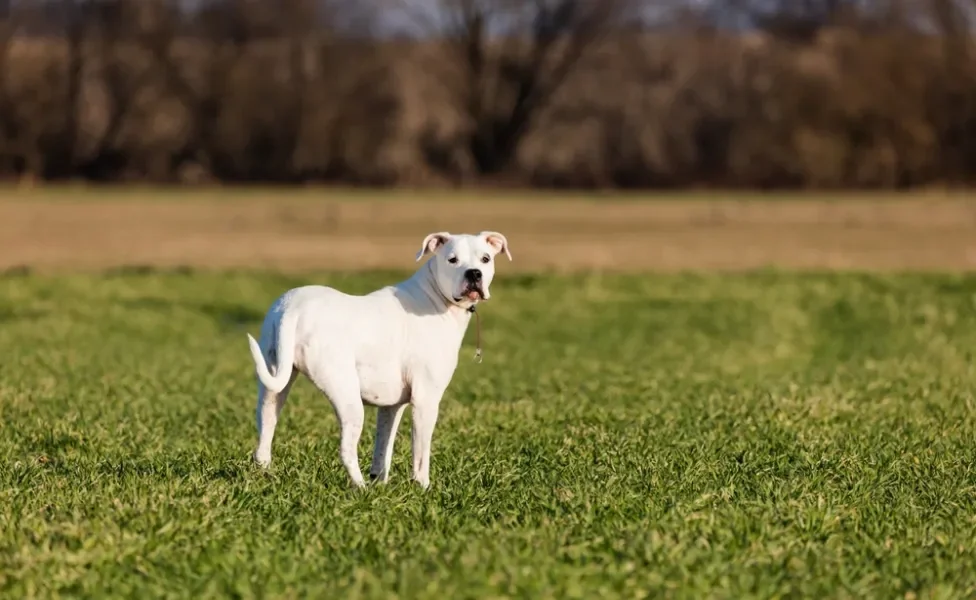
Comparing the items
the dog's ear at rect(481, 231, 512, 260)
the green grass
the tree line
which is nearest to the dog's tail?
the green grass

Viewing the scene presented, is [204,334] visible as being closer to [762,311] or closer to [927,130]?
[762,311]

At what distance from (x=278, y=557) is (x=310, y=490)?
5.28 ft

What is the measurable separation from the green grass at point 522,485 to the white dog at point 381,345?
1.39ft

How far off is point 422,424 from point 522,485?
0.80 metres

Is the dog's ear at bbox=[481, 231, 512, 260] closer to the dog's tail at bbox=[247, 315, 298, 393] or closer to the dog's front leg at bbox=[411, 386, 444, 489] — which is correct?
the dog's front leg at bbox=[411, 386, 444, 489]

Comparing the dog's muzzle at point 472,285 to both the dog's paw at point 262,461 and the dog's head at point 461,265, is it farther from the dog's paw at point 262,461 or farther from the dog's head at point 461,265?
the dog's paw at point 262,461

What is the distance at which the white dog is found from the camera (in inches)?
333

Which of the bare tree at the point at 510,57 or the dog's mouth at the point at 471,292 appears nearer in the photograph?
the dog's mouth at the point at 471,292

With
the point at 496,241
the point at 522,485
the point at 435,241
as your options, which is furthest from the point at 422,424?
the point at 496,241

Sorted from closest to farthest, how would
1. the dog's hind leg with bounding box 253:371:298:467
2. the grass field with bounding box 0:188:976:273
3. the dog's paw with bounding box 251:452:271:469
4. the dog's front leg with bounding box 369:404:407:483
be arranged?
the dog's hind leg with bounding box 253:371:298:467 < the dog's paw with bounding box 251:452:271:469 < the dog's front leg with bounding box 369:404:407:483 < the grass field with bounding box 0:188:976:273

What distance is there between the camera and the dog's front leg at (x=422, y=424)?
29.1 ft

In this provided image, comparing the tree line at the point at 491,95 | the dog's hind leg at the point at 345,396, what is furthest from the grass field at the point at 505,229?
the dog's hind leg at the point at 345,396

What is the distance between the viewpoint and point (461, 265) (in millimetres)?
8883

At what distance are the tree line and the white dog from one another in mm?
64321
